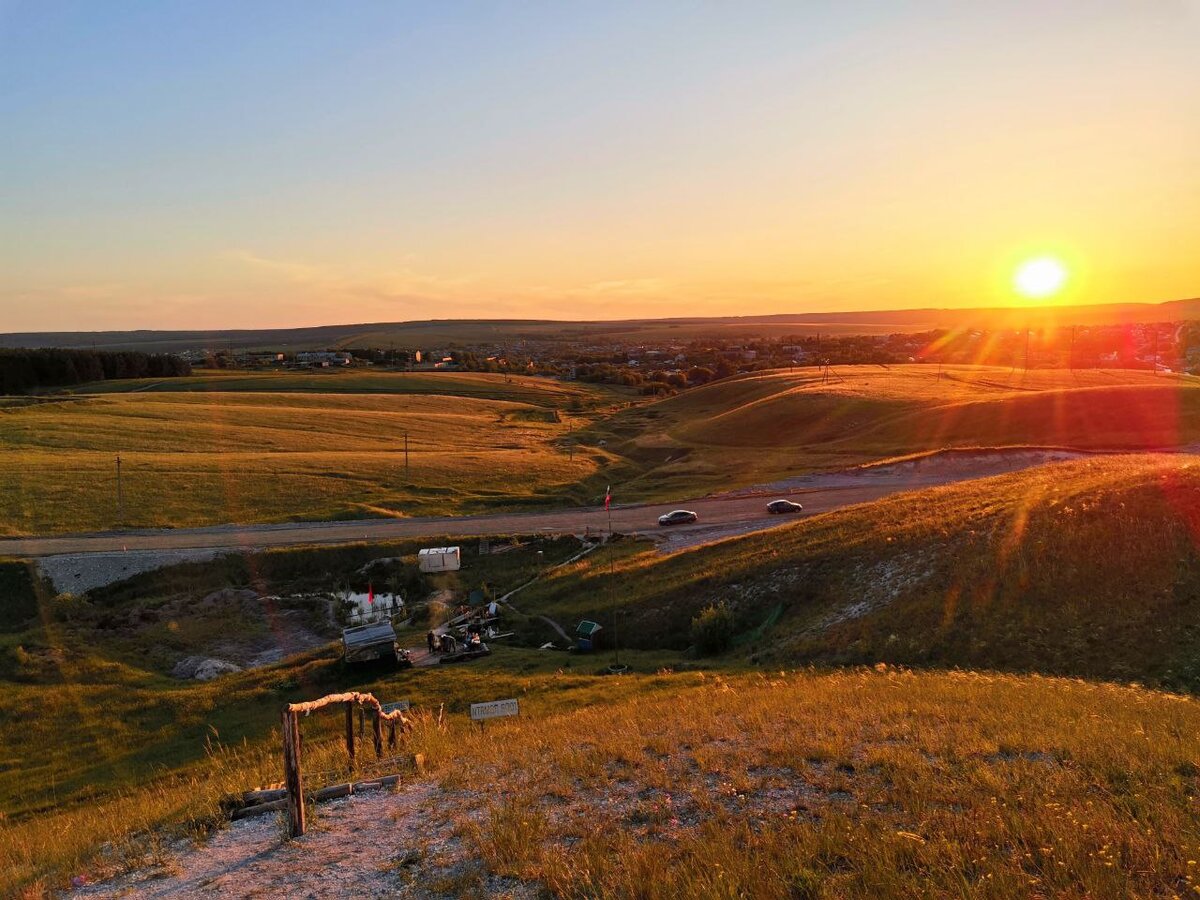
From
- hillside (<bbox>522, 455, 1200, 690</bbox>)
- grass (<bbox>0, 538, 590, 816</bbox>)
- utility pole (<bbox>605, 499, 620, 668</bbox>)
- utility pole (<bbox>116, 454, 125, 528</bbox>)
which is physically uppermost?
hillside (<bbox>522, 455, 1200, 690</bbox>)

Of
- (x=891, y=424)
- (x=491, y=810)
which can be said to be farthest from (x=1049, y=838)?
(x=891, y=424)

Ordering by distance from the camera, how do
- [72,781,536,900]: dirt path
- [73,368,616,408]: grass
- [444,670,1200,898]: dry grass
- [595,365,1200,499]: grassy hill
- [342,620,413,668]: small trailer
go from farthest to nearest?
[73,368,616,408]: grass, [595,365,1200,499]: grassy hill, [342,620,413,668]: small trailer, [72,781,536,900]: dirt path, [444,670,1200,898]: dry grass

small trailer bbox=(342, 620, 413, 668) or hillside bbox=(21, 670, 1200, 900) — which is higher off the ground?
hillside bbox=(21, 670, 1200, 900)

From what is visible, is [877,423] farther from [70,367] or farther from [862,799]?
[70,367]

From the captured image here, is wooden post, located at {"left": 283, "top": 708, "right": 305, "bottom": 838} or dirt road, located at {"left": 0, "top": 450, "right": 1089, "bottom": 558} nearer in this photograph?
wooden post, located at {"left": 283, "top": 708, "right": 305, "bottom": 838}

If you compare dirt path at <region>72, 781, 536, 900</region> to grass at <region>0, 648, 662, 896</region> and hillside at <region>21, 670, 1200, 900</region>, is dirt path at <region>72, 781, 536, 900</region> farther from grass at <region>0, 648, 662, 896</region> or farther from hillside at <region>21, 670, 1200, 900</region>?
grass at <region>0, 648, 662, 896</region>

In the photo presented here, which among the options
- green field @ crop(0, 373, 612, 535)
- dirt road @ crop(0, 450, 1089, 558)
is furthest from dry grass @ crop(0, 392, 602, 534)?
dirt road @ crop(0, 450, 1089, 558)
